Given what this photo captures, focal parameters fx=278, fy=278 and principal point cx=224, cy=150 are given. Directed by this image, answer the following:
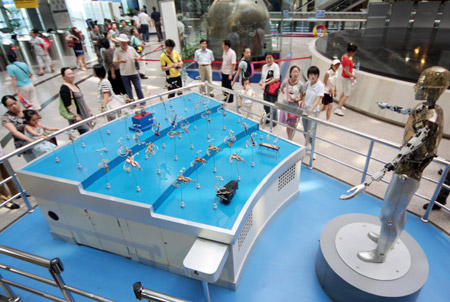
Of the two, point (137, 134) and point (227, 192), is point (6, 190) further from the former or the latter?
point (227, 192)

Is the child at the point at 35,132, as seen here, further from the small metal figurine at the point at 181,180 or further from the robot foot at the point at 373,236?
the robot foot at the point at 373,236

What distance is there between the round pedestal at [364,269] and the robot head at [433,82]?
163 cm

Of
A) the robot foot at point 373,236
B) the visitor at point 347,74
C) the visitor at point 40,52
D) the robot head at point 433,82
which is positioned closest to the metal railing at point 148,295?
the robot head at point 433,82

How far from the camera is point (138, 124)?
4.22m

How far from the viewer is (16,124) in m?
4.16

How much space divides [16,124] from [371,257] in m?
5.01

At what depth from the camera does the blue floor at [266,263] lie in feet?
9.62

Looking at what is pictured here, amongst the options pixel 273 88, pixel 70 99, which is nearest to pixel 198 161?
pixel 70 99

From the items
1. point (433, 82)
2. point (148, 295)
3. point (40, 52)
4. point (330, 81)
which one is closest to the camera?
point (148, 295)

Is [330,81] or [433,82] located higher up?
[433,82]

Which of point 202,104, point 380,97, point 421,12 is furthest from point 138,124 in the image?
point 421,12

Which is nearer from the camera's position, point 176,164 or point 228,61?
point 176,164

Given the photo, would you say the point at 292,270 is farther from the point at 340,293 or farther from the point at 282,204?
the point at 282,204

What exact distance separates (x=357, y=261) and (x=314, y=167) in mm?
2243
